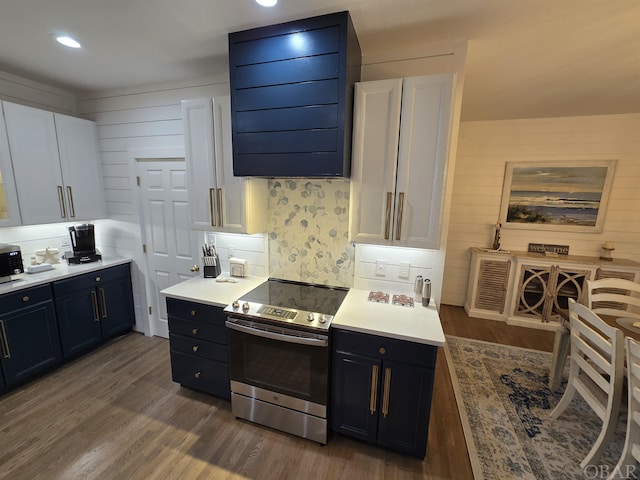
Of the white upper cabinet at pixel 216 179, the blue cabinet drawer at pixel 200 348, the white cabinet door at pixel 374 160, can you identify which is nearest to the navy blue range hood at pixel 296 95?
the white cabinet door at pixel 374 160

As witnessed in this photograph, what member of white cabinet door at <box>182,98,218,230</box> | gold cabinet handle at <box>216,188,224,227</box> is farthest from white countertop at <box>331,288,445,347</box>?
white cabinet door at <box>182,98,218,230</box>

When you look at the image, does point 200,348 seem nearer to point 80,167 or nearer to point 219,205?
point 219,205

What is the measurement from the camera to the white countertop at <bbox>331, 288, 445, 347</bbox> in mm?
1611

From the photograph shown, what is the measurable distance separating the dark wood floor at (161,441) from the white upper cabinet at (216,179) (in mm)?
1522

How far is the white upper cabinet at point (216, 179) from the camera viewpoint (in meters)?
2.13

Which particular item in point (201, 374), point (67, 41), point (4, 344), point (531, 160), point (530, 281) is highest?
point (67, 41)

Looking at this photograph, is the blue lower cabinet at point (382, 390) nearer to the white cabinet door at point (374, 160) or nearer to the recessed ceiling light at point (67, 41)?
the white cabinet door at point (374, 160)

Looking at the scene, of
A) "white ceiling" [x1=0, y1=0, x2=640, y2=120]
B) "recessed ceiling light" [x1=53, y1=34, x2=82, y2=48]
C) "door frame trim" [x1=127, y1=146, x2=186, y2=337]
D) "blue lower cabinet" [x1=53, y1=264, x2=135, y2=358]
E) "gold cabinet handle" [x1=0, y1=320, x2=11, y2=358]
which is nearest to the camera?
"white ceiling" [x1=0, y1=0, x2=640, y2=120]

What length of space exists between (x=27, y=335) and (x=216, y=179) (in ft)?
7.09

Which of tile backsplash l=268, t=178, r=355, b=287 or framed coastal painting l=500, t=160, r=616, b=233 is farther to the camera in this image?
framed coastal painting l=500, t=160, r=616, b=233

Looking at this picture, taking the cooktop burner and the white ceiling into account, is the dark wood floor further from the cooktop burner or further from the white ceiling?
the white ceiling

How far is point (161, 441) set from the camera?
189cm

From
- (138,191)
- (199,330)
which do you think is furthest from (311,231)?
(138,191)

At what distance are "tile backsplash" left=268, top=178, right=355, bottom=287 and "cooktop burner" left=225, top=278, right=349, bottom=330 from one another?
0.11m
